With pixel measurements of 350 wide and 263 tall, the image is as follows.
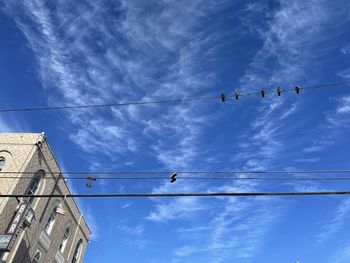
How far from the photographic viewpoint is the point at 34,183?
75.5 ft

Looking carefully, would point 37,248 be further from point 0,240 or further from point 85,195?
point 85,195

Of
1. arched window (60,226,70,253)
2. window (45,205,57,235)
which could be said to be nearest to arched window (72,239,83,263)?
arched window (60,226,70,253)

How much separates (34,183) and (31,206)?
1.58m

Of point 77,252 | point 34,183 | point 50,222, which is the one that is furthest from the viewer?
point 77,252

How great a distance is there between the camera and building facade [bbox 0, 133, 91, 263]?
1967 centimetres

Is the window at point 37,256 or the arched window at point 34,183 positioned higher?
the arched window at point 34,183

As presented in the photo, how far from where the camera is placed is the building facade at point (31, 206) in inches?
774

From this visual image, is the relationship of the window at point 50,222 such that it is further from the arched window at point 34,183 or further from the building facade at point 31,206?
the arched window at point 34,183

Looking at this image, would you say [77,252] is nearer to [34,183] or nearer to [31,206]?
[31,206]

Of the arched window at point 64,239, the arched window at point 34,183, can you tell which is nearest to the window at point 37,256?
the arched window at point 34,183

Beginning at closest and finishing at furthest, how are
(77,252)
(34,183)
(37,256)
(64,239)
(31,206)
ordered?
(31,206) < (34,183) < (37,256) < (64,239) < (77,252)

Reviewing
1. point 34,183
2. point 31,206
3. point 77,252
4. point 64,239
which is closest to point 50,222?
point 64,239

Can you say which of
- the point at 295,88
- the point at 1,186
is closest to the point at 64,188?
the point at 1,186

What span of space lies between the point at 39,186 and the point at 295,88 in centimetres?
1903
